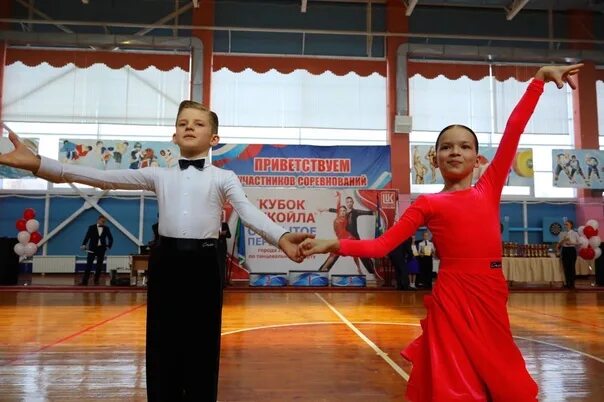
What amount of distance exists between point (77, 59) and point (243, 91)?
4.63m

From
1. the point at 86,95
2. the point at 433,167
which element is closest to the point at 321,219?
the point at 433,167

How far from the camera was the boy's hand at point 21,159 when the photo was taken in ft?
6.24

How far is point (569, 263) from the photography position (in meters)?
10.8

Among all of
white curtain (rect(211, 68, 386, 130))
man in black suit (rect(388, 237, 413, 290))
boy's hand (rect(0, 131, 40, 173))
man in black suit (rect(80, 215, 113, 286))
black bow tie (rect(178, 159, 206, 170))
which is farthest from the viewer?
white curtain (rect(211, 68, 386, 130))

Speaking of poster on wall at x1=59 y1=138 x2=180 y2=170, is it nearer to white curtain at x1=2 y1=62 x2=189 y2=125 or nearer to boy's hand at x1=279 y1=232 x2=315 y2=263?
white curtain at x1=2 y1=62 x2=189 y2=125

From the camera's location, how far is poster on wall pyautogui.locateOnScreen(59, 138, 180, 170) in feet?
39.4

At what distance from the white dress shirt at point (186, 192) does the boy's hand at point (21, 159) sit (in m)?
0.03

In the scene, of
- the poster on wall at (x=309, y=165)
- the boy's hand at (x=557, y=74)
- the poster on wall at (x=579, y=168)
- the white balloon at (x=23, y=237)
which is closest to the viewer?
the boy's hand at (x=557, y=74)

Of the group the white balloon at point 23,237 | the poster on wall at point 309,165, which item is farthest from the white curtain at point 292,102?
the white balloon at point 23,237

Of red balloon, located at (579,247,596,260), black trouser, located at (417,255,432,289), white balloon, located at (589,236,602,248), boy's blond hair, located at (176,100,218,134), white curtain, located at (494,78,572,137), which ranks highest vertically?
white curtain, located at (494,78,572,137)

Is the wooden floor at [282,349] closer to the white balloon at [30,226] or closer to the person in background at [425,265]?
the person in background at [425,265]

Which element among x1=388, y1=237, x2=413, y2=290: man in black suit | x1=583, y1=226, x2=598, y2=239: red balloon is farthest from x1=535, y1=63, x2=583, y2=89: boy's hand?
x1=583, y1=226, x2=598, y2=239: red balloon

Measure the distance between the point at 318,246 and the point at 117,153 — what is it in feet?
37.4

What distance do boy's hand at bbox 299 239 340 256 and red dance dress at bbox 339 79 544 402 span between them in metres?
0.04
